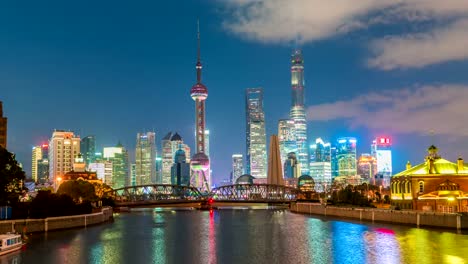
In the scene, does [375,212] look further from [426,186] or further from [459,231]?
[459,231]

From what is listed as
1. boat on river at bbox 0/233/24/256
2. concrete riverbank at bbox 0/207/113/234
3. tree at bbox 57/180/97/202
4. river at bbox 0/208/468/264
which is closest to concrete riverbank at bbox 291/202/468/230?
river at bbox 0/208/468/264

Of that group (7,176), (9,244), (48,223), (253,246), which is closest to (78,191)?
(7,176)

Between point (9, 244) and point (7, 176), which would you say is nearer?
point (9, 244)

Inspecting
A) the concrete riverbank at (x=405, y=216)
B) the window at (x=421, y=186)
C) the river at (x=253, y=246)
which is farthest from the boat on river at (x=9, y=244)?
the window at (x=421, y=186)

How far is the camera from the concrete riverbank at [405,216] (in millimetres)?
91875

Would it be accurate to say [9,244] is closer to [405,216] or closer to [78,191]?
[405,216]

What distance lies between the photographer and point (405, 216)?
108 meters

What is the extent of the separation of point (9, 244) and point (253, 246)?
31.6 m

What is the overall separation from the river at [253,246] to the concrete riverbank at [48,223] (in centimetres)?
196

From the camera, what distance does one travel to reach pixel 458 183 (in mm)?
120625

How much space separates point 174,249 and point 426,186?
64.5 meters

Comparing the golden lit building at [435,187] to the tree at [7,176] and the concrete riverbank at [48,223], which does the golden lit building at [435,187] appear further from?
the tree at [7,176]

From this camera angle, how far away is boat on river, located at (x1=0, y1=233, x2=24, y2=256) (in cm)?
7112

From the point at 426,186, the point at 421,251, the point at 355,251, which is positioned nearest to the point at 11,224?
the point at 355,251
